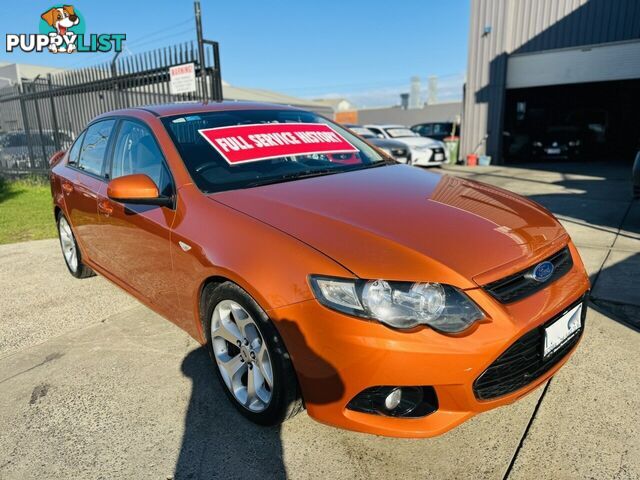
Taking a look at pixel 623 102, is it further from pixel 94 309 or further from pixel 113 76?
pixel 94 309

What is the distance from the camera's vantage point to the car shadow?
6.36 ft

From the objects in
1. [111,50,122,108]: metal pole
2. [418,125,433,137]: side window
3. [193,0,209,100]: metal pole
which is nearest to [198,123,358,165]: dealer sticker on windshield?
[193,0,209,100]: metal pole

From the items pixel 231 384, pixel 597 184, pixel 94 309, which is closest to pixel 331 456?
pixel 231 384

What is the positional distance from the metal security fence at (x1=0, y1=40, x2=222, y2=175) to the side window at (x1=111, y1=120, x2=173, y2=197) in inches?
173

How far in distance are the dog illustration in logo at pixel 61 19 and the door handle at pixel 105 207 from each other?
1331 cm

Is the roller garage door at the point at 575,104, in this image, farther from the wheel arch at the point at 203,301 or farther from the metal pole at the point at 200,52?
the wheel arch at the point at 203,301


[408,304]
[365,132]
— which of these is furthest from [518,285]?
[365,132]

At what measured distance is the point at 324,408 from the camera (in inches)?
77.6

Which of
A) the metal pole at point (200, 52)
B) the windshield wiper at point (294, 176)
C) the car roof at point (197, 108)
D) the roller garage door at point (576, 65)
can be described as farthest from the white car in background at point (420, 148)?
the windshield wiper at point (294, 176)

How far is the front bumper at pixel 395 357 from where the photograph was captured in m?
1.78

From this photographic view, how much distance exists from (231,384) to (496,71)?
47.8ft

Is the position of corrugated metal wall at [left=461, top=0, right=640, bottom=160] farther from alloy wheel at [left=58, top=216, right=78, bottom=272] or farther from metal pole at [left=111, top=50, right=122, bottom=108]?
alloy wheel at [left=58, top=216, right=78, bottom=272]

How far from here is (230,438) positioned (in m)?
2.26

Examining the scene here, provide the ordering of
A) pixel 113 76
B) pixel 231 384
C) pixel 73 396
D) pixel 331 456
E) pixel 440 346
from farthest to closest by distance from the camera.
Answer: pixel 113 76
pixel 73 396
pixel 231 384
pixel 331 456
pixel 440 346
